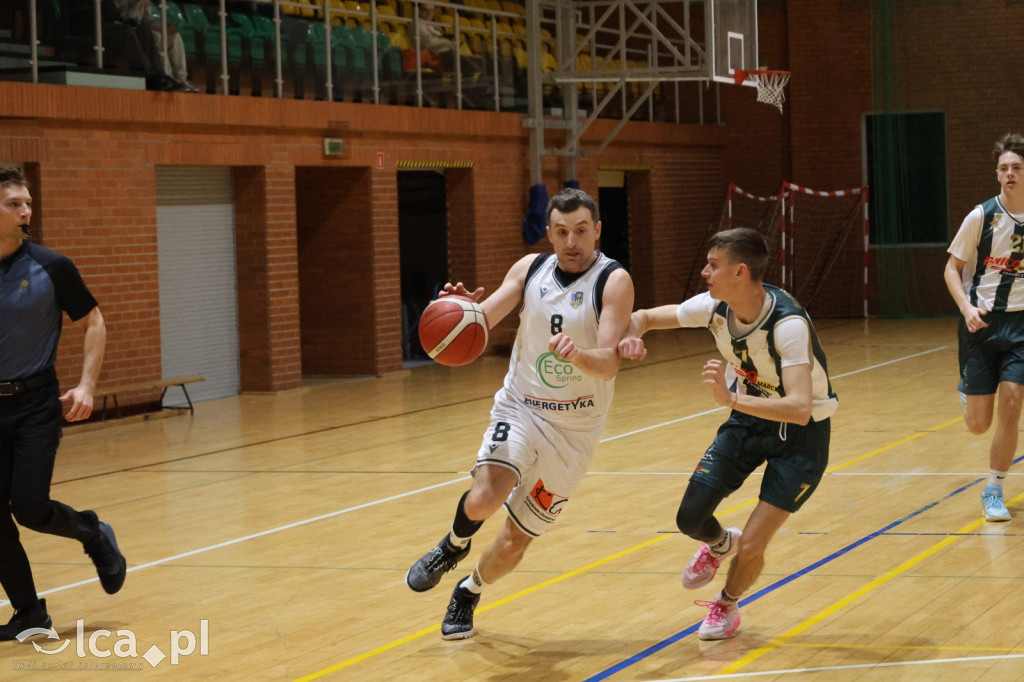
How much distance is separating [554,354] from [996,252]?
3.00 metres

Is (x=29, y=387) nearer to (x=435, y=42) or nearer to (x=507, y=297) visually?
(x=507, y=297)

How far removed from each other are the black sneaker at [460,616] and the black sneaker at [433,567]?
0.15 metres

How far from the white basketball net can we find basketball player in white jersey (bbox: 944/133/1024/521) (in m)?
10.8

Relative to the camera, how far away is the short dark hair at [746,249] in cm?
487

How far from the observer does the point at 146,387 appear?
12688mm

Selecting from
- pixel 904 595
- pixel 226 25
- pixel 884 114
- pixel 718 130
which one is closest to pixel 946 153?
pixel 884 114

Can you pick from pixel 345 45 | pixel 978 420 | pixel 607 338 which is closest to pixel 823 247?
pixel 345 45

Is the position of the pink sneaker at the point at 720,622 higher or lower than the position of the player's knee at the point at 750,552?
lower

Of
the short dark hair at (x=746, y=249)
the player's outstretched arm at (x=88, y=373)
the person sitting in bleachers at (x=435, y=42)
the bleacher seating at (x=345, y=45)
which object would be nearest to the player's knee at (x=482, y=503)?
the short dark hair at (x=746, y=249)

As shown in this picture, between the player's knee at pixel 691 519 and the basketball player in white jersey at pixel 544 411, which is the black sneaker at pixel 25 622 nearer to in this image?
the basketball player in white jersey at pixel 544 411

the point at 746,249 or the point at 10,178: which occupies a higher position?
the point at 10,178

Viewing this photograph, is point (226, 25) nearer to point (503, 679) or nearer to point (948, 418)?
point (948, 418)

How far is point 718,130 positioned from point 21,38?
13.5m

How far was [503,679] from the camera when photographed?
15.6 feet
